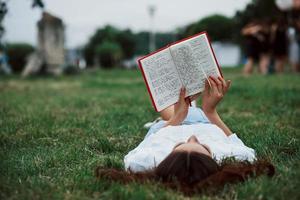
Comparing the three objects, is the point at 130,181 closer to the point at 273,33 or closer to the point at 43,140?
the point at 43,140

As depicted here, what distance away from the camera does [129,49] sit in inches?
2103

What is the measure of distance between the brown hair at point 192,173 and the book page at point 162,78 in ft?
2.59

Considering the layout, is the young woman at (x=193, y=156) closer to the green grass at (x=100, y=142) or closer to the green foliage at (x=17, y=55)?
the green grass at (x=100, y=142)

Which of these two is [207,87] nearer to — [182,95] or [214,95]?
[214,95]

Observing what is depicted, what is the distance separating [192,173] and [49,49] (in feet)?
47.7

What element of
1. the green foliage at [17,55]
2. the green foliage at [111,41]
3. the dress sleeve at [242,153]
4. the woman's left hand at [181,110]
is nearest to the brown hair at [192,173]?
the dress sleeve at [242,153]

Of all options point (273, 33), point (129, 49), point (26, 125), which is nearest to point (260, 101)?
point (26, 125)

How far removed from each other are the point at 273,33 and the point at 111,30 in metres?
42.0

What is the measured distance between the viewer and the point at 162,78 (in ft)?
11.1

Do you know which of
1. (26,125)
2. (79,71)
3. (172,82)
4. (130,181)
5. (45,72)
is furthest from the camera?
(79,71)

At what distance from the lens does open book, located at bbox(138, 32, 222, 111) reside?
3.34 metres

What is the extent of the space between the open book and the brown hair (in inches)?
31.8

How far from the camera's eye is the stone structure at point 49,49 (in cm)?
1616

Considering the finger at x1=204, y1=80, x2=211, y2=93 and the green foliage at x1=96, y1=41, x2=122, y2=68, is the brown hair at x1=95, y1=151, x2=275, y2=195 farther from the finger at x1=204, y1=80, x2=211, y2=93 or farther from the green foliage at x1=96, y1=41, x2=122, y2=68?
the green foliage at x1=96, y1=41, x2=122, y2=68
